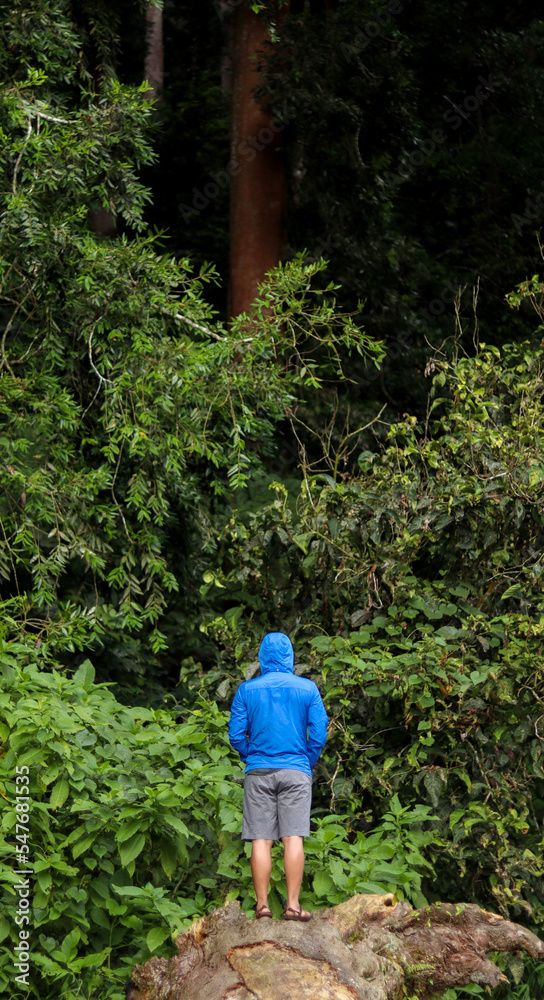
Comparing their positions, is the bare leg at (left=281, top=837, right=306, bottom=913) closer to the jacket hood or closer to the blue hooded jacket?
the blue hooded jacket

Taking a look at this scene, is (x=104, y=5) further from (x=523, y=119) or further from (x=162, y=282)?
(x=523, y=119)

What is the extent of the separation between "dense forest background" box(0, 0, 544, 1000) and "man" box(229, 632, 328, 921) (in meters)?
0.20

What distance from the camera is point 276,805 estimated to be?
13.9ft

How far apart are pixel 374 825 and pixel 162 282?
4170mm

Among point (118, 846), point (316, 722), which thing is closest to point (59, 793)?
point (118, 846)

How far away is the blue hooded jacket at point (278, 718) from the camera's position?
432 centimetres

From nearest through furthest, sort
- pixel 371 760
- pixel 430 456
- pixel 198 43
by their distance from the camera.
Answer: pixel 371 760, pixel 430 456, pixel 198 43

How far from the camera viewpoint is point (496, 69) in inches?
492

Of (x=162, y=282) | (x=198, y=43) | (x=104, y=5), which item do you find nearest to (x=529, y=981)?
(x=162, y=282)

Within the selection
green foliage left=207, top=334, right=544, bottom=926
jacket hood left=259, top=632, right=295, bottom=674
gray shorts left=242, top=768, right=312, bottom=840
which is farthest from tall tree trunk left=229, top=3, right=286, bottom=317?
gray shorts left=242, top=768, right=312, bottom=840

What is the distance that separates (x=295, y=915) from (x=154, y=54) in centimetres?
1316

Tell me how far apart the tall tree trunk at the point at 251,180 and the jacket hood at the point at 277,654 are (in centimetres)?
632

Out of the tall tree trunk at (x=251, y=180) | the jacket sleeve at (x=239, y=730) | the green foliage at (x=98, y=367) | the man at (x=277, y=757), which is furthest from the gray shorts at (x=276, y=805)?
the tall tree trunk at (x=251, y=180)

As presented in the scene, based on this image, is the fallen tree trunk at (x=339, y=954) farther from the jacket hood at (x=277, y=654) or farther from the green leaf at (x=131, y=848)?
the jacket hood at (x=277, y=654)
